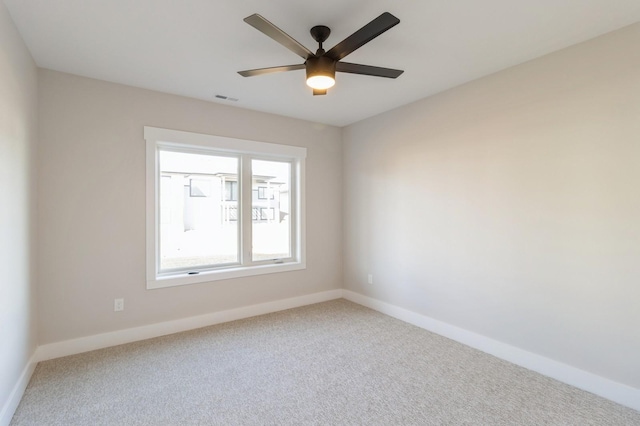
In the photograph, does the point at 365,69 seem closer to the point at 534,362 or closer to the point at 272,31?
the point at 272,31

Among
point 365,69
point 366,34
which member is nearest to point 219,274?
point 365,69

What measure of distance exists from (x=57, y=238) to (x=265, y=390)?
232 cm

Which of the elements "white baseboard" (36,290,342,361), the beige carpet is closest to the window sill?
"white baseboard" (36,290,342,361)

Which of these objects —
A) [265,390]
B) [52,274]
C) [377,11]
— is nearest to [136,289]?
[52,274]

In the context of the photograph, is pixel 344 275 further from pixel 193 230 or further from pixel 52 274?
pixel 52 274

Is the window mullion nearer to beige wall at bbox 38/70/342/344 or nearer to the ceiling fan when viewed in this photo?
beige wall at bbox 38/70/342/344

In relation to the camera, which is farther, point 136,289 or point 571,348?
point 136,289

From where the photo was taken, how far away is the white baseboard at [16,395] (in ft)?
6.13

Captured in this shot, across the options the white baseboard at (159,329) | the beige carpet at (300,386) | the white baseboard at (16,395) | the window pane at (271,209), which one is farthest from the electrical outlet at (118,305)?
the window pane at (271,209)

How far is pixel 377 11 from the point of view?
A: 6.49 ft

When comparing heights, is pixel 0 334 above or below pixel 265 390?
above

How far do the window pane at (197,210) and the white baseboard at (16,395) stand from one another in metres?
1.30

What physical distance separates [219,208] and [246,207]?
0.33 m

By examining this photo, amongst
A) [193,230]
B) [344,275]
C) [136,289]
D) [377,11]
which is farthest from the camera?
[344,275]
